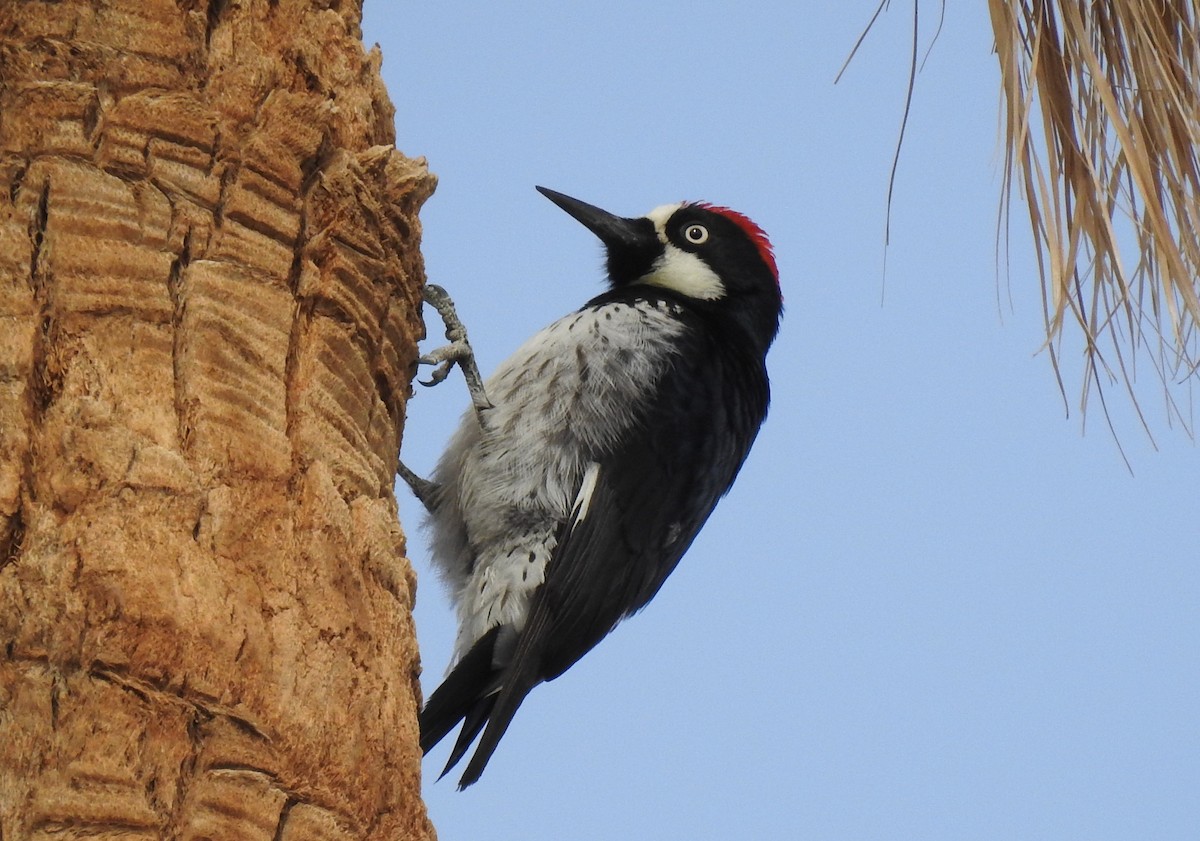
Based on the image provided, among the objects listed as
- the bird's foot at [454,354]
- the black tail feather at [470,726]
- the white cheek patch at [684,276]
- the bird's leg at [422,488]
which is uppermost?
the white cheek patch at [684,276]

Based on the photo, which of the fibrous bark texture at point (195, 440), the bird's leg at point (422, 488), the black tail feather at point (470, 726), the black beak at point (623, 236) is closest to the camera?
the fibrous bark texture at point (195, 440)

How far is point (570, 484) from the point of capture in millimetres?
4176

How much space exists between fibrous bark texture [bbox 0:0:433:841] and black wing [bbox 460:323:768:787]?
1.17m

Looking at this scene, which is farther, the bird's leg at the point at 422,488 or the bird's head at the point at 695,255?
the bird's head at the point at 695,255

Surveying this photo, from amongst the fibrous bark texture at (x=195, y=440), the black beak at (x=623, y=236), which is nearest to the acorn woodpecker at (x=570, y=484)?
the black beak at (x=623, y=236)

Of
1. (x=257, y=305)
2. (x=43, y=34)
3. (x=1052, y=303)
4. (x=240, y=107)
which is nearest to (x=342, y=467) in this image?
(x=257, y=305)

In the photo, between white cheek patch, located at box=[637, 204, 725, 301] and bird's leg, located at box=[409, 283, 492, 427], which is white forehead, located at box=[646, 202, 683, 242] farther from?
bird's leg, located at box=[409, 283, 492, 427]

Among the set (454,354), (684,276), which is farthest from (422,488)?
(684,276)

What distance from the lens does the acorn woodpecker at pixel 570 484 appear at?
4.00 metres

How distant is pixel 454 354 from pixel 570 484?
1.59 ft

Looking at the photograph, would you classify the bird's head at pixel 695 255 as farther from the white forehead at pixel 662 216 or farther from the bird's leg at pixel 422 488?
the bird's leg at pixel 422 488

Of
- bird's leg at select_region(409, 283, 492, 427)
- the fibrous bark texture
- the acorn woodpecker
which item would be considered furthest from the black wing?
the fibrous bark texture

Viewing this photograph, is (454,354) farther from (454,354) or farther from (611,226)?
(611,226)

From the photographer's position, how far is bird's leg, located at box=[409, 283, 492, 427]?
4188 mm
